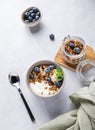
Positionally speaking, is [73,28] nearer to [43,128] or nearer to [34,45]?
[34,45]

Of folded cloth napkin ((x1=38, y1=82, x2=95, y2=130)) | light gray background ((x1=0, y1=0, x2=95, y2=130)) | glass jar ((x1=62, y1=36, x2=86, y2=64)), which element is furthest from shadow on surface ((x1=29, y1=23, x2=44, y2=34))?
folded cloth napkin ((x1=38, y1=82, x2=95, y2=130))

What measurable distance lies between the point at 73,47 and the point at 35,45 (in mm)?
119

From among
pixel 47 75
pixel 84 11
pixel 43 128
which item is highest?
pixel 84 11

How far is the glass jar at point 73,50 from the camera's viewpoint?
3.44ft

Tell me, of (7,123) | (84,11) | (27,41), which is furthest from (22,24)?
(7,123)

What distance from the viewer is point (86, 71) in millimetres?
1062

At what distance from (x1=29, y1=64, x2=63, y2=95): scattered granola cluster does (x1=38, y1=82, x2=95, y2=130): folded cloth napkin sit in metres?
0.06

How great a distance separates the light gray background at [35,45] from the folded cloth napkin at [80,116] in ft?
0.17

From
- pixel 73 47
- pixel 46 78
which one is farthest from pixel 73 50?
pixel 46 78

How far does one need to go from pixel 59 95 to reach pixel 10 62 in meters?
0.18

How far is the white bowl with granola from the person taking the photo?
1.02 meters

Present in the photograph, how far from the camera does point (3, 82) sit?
42.3 inches

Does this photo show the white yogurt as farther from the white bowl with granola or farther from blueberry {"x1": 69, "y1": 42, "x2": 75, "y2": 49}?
blueberry {"x1": 69, "y1": 42, "x2": 75, "y2": 49}

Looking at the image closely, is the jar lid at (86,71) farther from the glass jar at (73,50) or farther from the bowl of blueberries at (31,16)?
the bowl of blueberries at (31,16)
